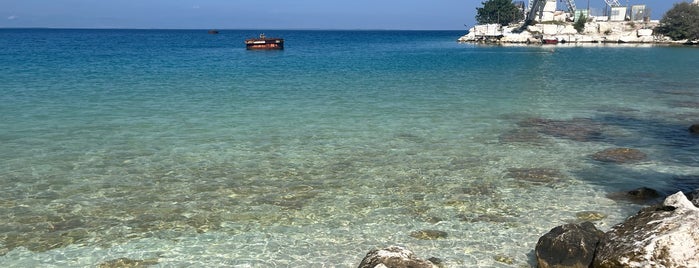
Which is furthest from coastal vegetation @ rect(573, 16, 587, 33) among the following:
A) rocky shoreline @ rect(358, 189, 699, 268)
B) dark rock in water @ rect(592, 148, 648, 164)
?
rocky shoreline @ rect(358, 189, 699, 268)

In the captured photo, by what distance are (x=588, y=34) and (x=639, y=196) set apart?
452ft

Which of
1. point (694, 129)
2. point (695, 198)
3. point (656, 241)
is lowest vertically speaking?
point (694, 129)

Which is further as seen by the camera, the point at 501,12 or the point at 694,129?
the point at 501,12

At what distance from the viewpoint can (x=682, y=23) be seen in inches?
4894

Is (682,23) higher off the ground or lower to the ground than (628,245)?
Answer: higher

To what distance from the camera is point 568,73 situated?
55000mm

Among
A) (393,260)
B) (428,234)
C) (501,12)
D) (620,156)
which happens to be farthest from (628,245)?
(501,12)

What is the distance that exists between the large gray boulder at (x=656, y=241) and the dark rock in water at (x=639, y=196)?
5.58m

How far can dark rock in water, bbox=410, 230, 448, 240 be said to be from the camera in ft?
39.3

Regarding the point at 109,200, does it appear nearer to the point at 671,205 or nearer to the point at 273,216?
the point at 273,216

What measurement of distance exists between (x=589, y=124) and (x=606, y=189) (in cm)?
1098

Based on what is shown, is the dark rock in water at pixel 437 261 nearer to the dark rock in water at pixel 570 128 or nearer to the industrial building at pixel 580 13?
the dark rock in water at pixel 570 128

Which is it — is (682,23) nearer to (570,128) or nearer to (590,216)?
(570,128)

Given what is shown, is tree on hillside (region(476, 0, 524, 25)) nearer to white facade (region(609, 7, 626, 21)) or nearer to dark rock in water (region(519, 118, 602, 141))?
white facade (region(609, 7, 626, 21))
